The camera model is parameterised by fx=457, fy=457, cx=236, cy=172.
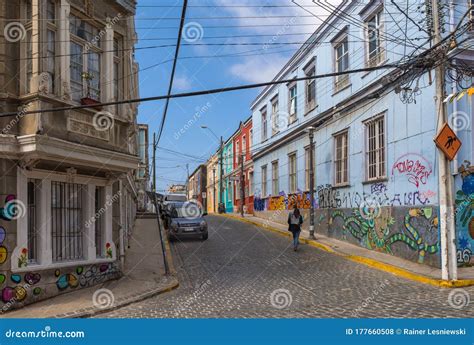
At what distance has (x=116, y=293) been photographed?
957 centimetres

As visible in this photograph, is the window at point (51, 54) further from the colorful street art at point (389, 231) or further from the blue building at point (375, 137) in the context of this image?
the colorful street art at point (389, 231)

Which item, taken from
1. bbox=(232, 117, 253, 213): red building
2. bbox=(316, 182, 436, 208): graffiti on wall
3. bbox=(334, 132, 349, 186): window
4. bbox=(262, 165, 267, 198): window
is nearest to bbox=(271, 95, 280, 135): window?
bbox=(262, 165, 267, 198): window

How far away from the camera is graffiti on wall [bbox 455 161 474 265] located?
38.3 ft

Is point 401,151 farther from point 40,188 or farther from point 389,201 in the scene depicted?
point 40,188

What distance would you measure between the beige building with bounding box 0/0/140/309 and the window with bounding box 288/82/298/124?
1319cm

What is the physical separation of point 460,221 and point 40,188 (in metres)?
10.0

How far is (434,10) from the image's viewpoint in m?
10.6

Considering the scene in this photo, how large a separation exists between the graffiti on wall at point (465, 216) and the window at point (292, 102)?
40.6ft

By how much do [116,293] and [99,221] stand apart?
2206mm

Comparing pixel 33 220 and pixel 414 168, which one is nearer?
pixel 33 220

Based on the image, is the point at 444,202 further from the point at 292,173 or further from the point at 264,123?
the point at 264,123

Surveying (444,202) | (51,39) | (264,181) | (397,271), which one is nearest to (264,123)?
(264,181)

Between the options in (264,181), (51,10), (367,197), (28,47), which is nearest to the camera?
(28,47)

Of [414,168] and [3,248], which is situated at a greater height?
[414,168]
